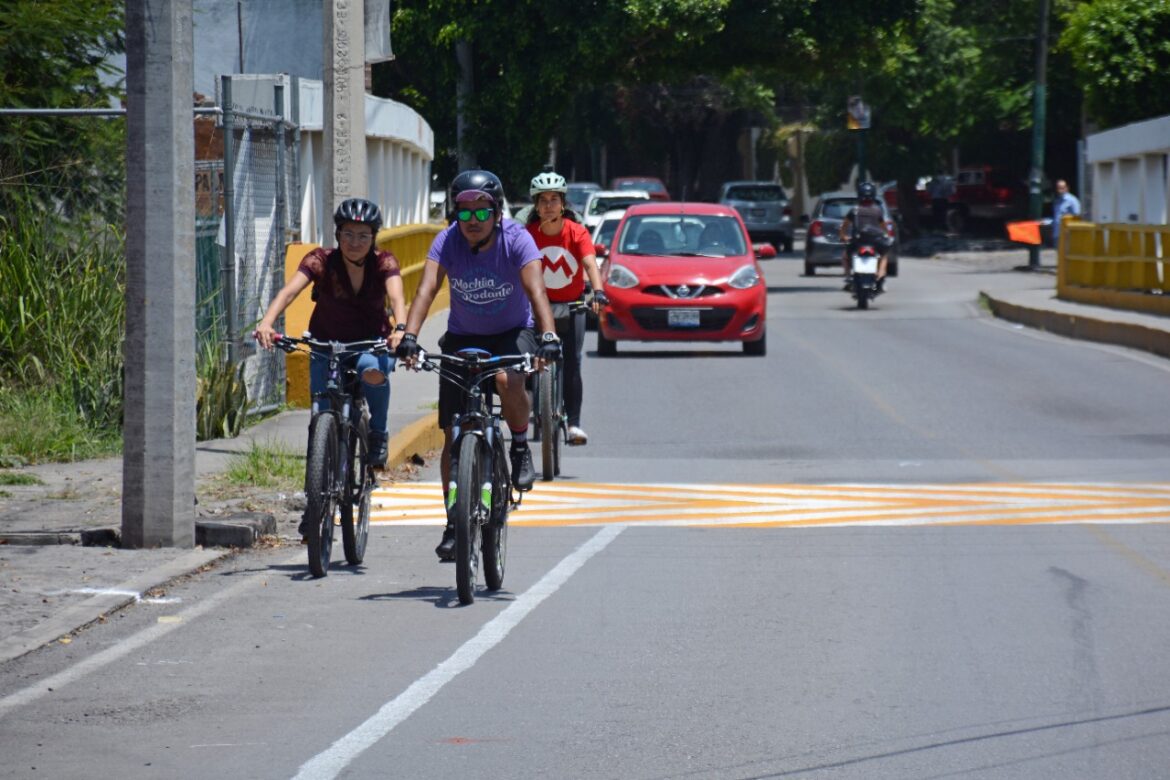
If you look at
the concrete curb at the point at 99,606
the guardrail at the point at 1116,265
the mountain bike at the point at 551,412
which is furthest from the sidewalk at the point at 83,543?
the guardrail at the point at 1116,265

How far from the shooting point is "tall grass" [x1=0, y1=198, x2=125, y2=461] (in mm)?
13477

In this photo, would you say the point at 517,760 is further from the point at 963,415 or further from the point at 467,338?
the point at 963,415

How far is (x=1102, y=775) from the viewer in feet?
18.5

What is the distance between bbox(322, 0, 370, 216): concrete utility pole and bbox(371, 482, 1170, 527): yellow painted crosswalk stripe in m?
3.61

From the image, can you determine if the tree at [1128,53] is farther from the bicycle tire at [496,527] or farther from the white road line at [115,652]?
the white road line at [115,652]

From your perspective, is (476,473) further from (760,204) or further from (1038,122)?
(760,204)

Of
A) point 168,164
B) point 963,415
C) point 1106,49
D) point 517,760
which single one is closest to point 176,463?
point 168,164

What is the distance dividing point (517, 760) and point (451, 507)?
2947 millimetres

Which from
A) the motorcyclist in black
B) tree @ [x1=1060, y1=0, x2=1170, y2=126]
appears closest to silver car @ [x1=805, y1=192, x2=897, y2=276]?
tree @ [x1=1060, y1=0, x2=1170, y2=126]

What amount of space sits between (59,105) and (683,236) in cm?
832

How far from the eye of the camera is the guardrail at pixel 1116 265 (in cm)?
2666

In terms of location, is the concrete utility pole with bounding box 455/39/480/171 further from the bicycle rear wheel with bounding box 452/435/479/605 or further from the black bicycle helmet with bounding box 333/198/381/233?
the bicycle rear wheel with bounding box 452/435/479/605

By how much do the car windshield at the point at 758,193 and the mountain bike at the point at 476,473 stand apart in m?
44.0

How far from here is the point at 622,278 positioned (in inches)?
866
